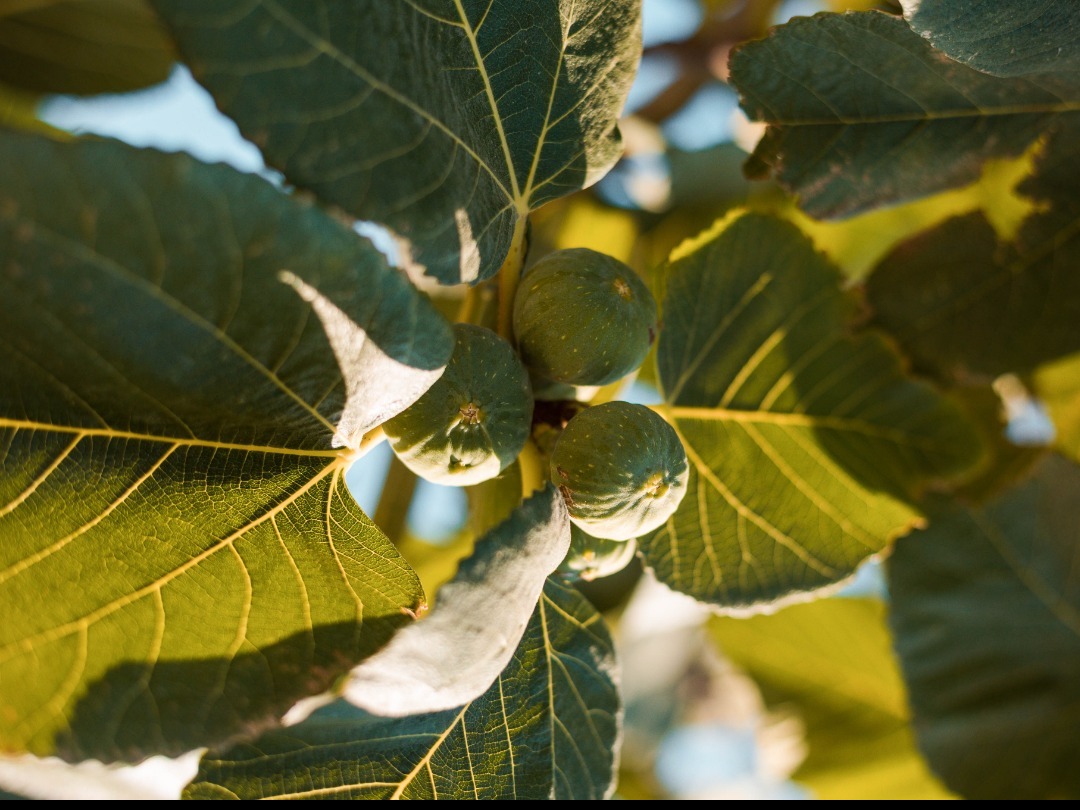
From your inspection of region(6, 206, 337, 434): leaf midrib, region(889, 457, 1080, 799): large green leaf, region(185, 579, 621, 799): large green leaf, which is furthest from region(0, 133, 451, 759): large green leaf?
region(889, 457, 1080, 799): large green leaf

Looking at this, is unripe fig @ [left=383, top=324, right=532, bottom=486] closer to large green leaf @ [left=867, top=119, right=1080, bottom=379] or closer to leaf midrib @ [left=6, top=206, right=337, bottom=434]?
leaf midrib @ [left=6, top=206, right=337, bottom=434]

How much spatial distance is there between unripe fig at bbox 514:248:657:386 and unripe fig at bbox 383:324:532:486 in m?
0.05

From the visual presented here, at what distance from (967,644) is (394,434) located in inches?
57.2

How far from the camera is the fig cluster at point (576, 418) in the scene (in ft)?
2.76

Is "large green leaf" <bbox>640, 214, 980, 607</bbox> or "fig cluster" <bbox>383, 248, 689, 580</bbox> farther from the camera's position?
"large green leaf" <bbox>640, 214, 980, 607</bbox>

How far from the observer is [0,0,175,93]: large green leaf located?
4.17 feet

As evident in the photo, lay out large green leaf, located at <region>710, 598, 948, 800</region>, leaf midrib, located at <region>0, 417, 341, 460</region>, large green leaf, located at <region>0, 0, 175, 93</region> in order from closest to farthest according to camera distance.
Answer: leaf midrib, located at <region>0, 417, 341, 460</region>, large green leaf, located at <region>0, 0, 175, 93</region>, large green leaf, located at <region>710, 598, 948, 800</region>

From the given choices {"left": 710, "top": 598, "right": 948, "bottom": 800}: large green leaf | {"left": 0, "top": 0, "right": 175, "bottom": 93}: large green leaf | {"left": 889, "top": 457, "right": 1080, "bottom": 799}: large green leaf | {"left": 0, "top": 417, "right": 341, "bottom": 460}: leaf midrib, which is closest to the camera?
{"left": 0, "top": 417, "right": 341, "bottom": 460}: leaf midrib

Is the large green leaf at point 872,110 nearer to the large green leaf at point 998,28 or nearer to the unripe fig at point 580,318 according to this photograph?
the large green leaf at point 998,28

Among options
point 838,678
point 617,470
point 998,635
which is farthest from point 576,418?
point 838,678

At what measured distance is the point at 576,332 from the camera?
89 cm

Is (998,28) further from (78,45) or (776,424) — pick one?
(78,45)

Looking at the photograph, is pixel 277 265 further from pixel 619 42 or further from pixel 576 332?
pixel 619 42

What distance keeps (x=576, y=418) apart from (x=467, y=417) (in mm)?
135
